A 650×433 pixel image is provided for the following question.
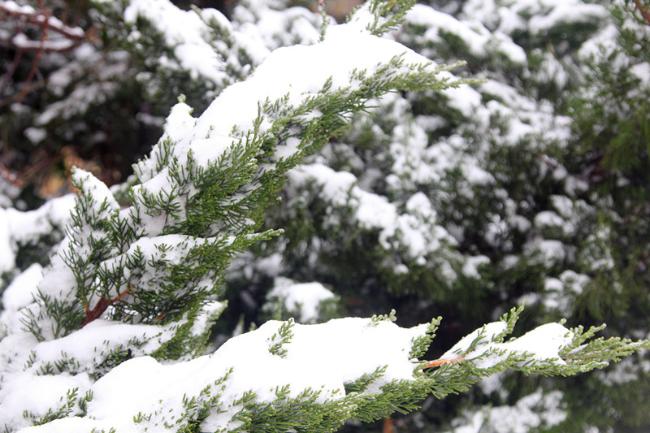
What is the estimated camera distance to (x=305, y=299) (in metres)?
2.53

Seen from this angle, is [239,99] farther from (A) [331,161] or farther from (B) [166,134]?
(A) [331,161]

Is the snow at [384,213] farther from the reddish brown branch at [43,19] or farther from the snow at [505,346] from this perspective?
the reddish brown branch at [43,19]

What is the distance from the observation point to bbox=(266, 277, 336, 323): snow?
2498 mm

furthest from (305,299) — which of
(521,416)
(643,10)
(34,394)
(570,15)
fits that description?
(570,15)

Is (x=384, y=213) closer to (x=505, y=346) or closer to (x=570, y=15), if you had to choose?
(x=570, y=15)

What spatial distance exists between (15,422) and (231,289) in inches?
75.8

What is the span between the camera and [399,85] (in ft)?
4.39

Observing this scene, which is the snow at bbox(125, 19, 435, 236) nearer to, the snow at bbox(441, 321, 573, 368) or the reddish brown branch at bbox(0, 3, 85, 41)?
the snow at bbox(441, 321, 573, 368)

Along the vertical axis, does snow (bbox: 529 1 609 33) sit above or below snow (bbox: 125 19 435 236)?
below

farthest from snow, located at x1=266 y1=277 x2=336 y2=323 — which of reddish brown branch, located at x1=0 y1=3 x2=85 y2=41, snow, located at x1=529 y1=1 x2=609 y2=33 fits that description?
reddish brown branch, located at x1=0 y1=3 x2=85 y2=41

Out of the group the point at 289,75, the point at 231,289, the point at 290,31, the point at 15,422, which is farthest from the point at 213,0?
the point at 15,422

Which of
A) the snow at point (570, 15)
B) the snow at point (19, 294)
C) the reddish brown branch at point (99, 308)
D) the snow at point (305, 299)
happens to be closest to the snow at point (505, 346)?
the reddish brown branch at point (99, 308)

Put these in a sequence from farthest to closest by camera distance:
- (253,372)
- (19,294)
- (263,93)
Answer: (19,294), (263,93), (253,372)

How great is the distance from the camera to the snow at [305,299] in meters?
2.50
